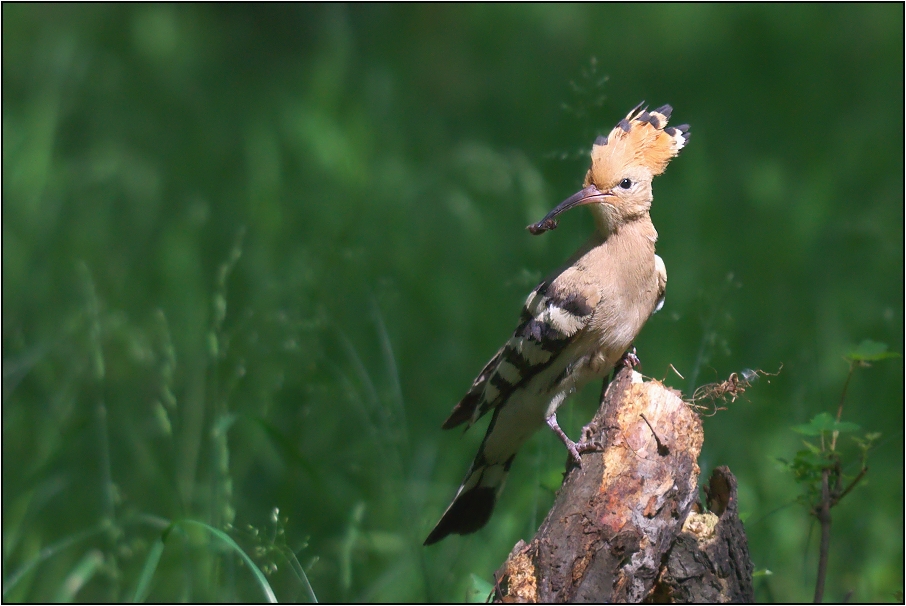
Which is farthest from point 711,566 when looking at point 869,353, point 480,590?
point 869,353

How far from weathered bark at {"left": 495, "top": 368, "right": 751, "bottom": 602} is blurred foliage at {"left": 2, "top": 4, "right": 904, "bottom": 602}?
0.67m

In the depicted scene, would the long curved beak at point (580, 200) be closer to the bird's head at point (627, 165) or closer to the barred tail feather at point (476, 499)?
the bird's head at point (627, 165)

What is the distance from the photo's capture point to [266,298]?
15.8ft

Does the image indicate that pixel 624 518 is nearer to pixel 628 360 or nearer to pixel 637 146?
pixel 628 360

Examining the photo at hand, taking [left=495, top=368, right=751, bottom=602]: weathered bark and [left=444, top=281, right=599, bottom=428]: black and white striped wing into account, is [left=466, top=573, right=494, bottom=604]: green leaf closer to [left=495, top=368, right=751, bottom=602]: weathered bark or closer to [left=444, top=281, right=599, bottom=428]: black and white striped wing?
[left=495, top=368, right=751, bottom=602]: weathered bark

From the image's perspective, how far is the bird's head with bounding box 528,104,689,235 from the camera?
315cm

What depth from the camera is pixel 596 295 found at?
3.13m

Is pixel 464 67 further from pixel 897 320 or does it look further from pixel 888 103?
pixel 897 320

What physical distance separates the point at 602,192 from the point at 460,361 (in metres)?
2.04

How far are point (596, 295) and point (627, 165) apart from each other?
421mm

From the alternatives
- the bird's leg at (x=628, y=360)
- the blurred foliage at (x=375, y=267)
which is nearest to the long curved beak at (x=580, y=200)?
the blurred foliage at (x=375, y=267)

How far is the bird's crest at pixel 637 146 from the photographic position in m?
3.14

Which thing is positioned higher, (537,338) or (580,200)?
(580,200)

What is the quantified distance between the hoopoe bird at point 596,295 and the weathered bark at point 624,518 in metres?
0.53
